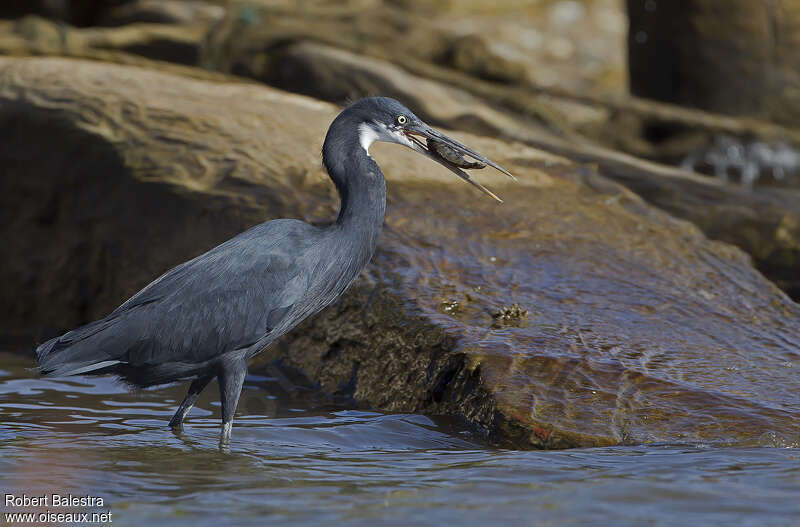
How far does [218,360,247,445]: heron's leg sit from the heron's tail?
1.44 ft

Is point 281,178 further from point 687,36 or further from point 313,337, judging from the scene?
point 687,36

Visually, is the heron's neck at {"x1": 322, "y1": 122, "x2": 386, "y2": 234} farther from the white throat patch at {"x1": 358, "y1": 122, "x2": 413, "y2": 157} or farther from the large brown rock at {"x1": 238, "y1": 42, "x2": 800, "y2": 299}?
the large brown rock at {"x1": 238, "y1": 42, "x2": 800, "y2": 299}

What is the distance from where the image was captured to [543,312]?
→ 17.4ft

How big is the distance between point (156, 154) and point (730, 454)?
3781 millimetres

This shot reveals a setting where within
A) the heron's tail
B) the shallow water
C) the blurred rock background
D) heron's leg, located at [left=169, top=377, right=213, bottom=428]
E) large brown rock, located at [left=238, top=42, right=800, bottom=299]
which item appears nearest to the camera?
the shallow water

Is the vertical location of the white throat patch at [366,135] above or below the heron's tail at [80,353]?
above

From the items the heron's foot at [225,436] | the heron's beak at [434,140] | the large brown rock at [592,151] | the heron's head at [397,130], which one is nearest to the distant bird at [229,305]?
the heron's foot at [225,436]

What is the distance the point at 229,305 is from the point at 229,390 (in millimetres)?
353

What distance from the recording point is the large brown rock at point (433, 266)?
4.68 m

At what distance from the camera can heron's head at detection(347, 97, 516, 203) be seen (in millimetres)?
5012

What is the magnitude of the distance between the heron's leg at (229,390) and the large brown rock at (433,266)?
85 centimetres

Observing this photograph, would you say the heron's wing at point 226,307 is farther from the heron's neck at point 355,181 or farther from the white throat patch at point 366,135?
the white throat patch at point 366,135

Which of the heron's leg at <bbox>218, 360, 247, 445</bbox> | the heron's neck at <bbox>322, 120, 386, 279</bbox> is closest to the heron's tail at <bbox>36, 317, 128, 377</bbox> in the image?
the heron's leg at <bbox>218, 360, 247, 445</bbox>

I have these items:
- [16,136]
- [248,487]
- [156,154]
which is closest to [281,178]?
[156,154]
